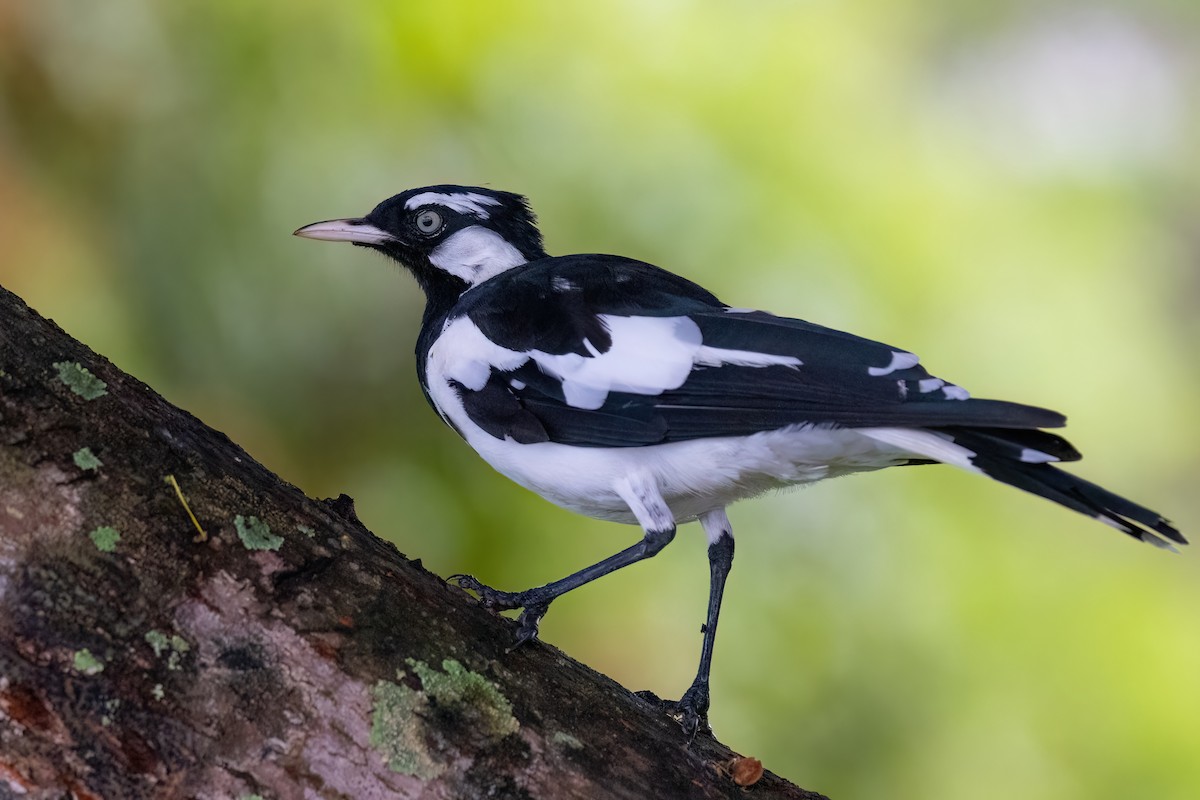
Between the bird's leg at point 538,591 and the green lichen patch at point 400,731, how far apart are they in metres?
0.28

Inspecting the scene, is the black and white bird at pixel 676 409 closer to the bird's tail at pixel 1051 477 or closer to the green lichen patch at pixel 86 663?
the bird's tail at pixel 1051 477

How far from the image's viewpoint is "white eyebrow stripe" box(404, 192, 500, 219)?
121 inches

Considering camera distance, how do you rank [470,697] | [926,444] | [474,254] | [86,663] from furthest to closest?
[474,254] → [926,444] → [470,697] → [86,663]

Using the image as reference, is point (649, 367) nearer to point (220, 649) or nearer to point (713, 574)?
point (713, 574)

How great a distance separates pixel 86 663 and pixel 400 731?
1.38 ft

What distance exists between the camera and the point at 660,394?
2.32 metres

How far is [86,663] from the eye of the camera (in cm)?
155

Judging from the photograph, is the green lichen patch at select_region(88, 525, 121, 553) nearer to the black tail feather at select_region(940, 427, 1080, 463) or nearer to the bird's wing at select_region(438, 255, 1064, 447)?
the bird's wing at select_region(438, 255, 1064, 447)

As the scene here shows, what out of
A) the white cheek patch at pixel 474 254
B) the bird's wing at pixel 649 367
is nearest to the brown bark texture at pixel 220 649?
the bird's wing at pixel 649 367

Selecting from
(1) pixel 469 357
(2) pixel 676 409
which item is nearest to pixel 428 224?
(1) pixel 469 357

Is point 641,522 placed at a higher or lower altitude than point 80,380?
higher

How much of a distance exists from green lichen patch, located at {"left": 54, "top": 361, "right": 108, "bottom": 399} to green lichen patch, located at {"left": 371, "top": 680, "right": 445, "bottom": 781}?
60 cm

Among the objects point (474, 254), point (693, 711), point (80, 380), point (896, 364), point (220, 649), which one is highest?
point (474, 254)

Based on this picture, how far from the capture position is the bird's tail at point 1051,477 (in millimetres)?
1845
